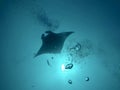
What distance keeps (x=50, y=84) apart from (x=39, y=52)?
118 inches

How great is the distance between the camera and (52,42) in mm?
11820

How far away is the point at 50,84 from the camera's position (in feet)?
44.9

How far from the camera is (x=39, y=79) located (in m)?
13.7

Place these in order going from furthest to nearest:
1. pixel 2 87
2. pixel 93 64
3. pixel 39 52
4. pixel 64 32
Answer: pixel 2 87, pixel 93 64, pixel 39 52, pixel 64 32

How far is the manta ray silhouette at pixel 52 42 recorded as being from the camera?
37.6 ft

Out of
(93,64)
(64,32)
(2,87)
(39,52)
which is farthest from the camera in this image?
(2,87)

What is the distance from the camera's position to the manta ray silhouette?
1146 centimetres

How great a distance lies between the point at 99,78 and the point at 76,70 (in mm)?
1762

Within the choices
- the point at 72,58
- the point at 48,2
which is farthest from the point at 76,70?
the point at 48,2

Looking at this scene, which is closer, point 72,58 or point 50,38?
point 50,38

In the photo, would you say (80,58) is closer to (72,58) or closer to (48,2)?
(72,58)

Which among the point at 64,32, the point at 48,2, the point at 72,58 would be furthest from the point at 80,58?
the point at 48,2

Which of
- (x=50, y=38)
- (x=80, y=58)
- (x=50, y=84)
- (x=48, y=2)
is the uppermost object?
(x=48, y=2)

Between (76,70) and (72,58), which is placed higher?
(72,58)
